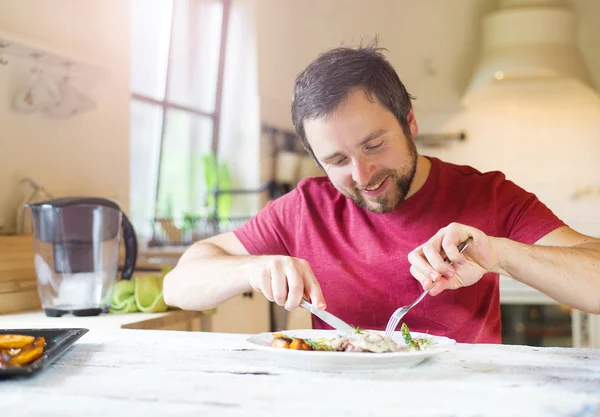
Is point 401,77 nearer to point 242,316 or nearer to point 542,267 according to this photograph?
point 242,316

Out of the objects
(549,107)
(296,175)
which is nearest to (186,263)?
(296,175)

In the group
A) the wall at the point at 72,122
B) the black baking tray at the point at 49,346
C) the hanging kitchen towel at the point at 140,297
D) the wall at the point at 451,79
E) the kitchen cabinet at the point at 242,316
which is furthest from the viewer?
the wall at the point at 451,79

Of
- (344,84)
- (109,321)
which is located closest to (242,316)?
(109,321)

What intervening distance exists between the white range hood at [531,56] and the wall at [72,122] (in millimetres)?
2039

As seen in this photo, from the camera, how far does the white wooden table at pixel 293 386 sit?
755mm

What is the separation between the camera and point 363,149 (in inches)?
55.3

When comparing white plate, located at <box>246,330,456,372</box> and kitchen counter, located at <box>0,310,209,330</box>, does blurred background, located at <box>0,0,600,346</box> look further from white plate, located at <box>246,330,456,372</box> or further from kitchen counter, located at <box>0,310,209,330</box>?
white plate, located at <box>246,330,456,372</box>

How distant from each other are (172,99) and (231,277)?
274cm

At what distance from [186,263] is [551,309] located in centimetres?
248

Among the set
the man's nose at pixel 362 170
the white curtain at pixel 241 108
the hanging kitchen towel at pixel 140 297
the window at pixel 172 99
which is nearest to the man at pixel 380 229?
the man's nose at pixel 362 170

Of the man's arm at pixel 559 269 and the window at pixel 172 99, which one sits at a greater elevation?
the window at pixel 172 99

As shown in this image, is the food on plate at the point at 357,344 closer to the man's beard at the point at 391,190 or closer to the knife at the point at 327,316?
the knife at the point at 327,316

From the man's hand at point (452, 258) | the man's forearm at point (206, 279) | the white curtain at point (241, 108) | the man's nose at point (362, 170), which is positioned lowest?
the man's forearm at point (206, 279)

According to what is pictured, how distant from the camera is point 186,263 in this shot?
1.58m
